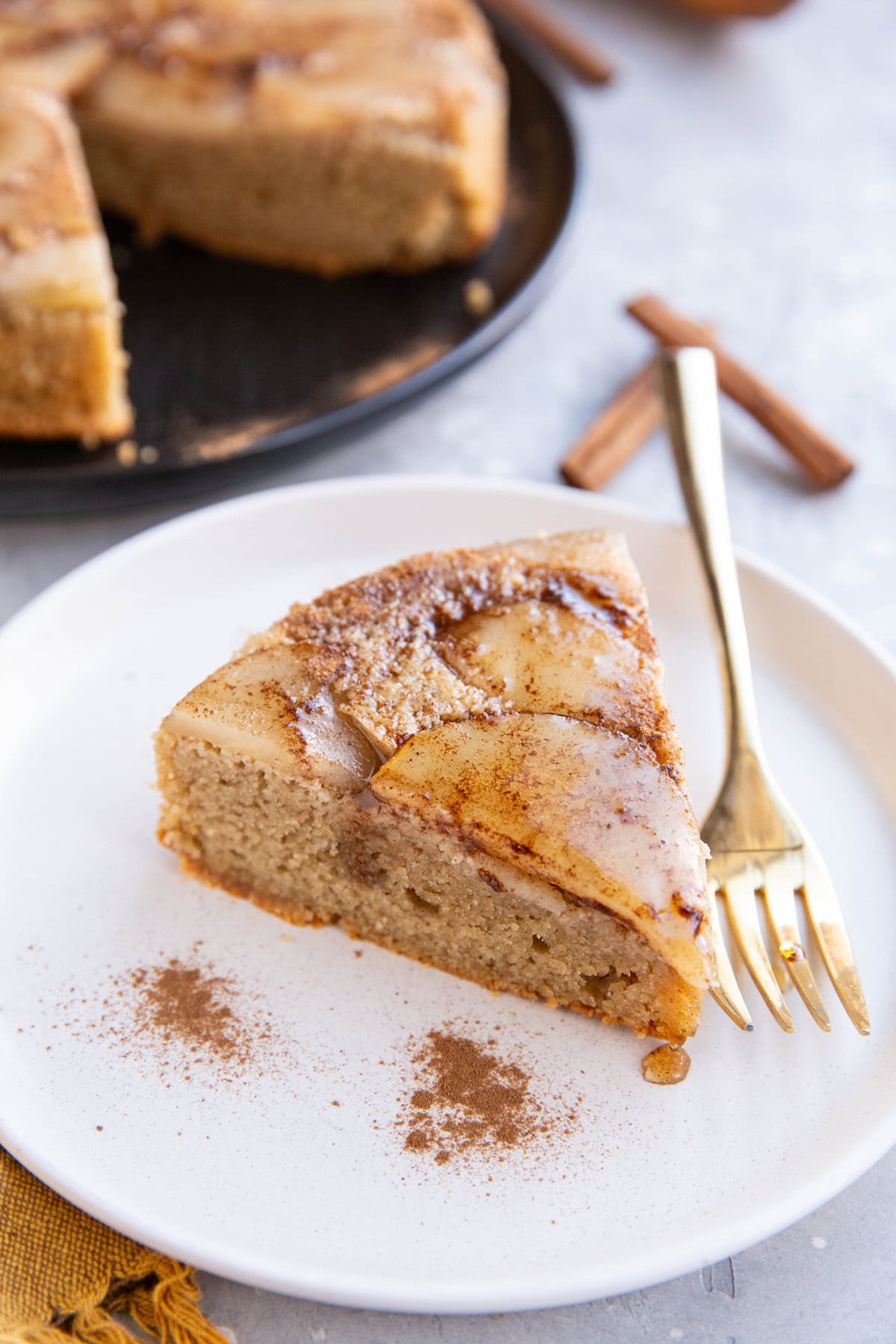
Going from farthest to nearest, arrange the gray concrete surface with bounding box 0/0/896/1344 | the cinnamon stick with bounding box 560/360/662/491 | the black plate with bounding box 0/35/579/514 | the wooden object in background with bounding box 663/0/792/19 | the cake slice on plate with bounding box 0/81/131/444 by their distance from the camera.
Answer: the wooden object in background with bounding box 663/0/792/19 → the cinnamon stick with bounding box 560/360/662/491 → the cake slice on plate with bounding box 0/81/131/444 → the black plate with bounding box 0/35/579/514 → the gray concrete surface with bounding box 0/0/896/1344

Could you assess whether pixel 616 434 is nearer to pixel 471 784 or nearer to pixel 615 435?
pixel 615 435

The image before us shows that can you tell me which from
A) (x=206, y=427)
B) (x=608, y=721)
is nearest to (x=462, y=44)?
(x=206, y=427)

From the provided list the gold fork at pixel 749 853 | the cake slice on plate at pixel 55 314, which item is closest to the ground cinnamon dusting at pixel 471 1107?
the gold fork at pixel 749 853

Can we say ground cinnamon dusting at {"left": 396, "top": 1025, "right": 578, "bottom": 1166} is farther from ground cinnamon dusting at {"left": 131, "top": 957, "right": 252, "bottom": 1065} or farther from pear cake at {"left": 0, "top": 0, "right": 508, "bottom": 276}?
pear cake at {"left": 0, "top": 0, "right": 508, "bottom": 276}

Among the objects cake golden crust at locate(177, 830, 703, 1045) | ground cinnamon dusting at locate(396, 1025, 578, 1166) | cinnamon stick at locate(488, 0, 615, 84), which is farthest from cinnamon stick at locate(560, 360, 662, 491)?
cinnamon stick at locate(488, 0, 615, 84)

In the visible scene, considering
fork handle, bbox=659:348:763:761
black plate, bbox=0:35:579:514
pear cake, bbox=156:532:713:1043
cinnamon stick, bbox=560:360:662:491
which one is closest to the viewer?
pear cake, bbox=156:532:713:1043

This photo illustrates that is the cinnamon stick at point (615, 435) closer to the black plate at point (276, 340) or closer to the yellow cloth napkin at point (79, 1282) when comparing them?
the black plate at point (276, 340)

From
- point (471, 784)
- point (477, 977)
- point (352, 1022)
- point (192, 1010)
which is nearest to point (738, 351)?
point (471, 784)
